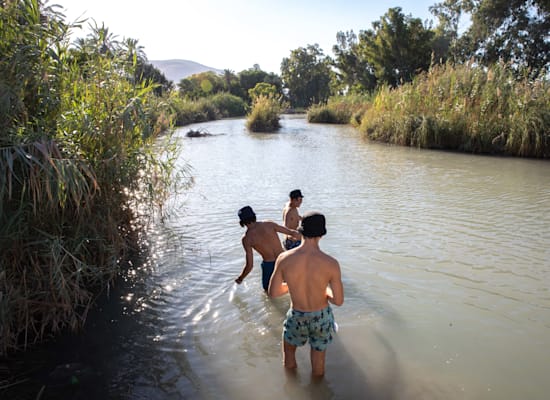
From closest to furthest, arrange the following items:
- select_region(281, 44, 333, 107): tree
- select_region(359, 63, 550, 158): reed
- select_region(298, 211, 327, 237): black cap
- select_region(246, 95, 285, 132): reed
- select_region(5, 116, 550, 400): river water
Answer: select_region(298, 211, 327, 237): black cap, select_region(5, 116, 550, 400): river water, select_region(359, 63, 550, 158): reed, select_region(246, 95, 285, 132): reed, select_region(281, 44, 333, 107): tree

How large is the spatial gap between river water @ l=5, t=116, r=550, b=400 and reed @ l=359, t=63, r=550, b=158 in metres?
4.56

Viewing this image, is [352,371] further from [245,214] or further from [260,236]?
[245,214]

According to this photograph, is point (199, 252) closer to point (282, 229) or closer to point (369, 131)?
point (282, 229)

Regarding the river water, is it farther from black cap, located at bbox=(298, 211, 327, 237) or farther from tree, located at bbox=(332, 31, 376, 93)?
tree, located at bbox=(332, 31, 376, 93)

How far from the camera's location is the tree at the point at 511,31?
92.0 ft

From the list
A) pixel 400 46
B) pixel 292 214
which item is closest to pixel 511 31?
pixel 400 46

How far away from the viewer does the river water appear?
331 centimetres

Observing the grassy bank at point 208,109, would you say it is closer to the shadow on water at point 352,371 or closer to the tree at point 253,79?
the shadow on water at point 352,371

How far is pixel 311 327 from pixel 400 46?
36879mm

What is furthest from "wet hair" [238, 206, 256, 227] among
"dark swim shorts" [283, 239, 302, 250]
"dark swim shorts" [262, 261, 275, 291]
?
"dark swim shorts" [283, 239, 302, 250]

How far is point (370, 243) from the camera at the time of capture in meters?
6.27

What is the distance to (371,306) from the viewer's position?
446 centimetres

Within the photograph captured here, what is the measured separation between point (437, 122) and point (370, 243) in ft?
34.3

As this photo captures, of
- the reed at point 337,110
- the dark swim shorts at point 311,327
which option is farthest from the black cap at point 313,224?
the reed at point 337,110
